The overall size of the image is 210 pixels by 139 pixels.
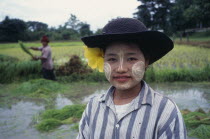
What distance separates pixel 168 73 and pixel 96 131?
6419 mm

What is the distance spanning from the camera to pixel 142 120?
49.4 inches

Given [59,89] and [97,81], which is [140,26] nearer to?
[59,89]

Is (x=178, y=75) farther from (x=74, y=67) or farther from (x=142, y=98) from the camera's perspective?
(x=142, y=98)

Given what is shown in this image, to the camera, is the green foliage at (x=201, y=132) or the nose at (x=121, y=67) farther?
the green foliage at (x=201, y=132)

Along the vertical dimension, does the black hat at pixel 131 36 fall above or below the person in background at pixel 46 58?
above

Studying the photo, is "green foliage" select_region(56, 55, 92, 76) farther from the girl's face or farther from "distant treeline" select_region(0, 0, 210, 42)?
"distant treeline" select_region(0, 0, 210, 42)

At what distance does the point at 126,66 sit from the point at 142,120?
0.33 m

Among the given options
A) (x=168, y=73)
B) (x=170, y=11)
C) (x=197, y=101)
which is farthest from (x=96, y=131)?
(x=170, y=11)

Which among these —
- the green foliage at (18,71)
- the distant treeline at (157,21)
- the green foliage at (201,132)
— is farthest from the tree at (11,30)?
the green foliage at (201,132)

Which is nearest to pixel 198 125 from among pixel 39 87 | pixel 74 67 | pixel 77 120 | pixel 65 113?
pixel 77 120

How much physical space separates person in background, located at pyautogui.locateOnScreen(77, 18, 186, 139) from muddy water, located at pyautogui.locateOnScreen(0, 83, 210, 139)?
2241 mm

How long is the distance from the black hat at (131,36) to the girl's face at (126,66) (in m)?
0.05

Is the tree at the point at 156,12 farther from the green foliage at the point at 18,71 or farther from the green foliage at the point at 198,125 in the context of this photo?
the green foliage at the point at 198,125

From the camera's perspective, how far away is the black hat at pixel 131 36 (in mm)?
1281
